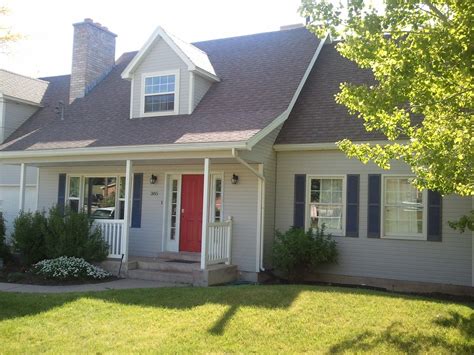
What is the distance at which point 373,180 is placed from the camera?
37.6ft

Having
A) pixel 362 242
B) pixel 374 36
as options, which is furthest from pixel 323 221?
pixel 374 36

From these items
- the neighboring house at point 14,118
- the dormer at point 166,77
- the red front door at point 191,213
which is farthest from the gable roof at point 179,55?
the neighboring house at point 14,118

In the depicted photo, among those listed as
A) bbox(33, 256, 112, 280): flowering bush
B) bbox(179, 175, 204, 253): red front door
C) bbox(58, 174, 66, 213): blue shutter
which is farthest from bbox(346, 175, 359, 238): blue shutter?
bbox(58, 174, 66, 213): blue shutter

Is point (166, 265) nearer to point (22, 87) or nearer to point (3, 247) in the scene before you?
point (3, 247)

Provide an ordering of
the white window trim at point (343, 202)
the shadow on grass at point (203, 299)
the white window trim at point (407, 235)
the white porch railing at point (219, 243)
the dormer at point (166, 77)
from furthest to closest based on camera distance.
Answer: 1. the dormer at point (166, 77)
2. the white window trim at point (343, 202)
3. the white porch railing at point (219, 243)
4. the white window trim at point (407, 235)
5. the shadow on grass at point (203, 299)

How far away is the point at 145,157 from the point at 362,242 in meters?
5.51

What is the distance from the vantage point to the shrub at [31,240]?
1262cm

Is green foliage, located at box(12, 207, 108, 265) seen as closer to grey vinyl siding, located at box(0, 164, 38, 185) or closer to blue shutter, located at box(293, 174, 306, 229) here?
grey vinyl siding, located at box(0, 164, 38, 185)

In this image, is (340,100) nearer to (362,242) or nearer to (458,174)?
(458,174)

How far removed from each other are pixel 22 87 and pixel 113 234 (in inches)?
340

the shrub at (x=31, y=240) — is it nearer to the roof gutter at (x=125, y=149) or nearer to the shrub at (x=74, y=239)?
the shrub at (x=74, y=239)

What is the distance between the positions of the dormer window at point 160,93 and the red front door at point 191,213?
2.08m

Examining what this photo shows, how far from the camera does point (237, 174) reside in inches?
484

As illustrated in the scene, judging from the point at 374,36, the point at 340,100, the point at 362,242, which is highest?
the point at 374,36
